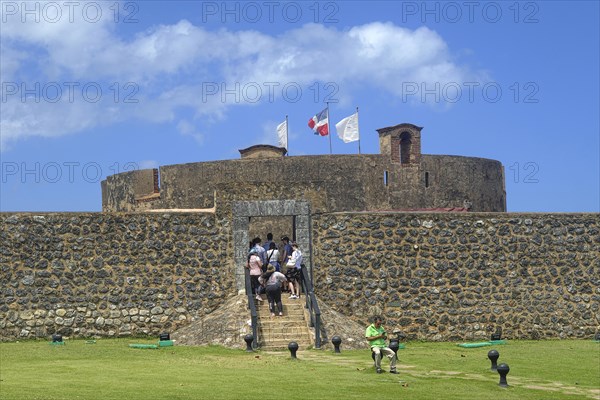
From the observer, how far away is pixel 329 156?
1176 inches

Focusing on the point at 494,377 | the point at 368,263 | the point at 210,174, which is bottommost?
the point at 494,377

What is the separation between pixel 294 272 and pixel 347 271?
1.06m

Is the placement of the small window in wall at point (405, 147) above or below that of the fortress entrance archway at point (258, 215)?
above

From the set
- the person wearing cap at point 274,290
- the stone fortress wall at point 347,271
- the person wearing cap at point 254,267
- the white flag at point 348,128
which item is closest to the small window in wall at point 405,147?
the white flag at point 348,128

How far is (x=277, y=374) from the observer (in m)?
13.5

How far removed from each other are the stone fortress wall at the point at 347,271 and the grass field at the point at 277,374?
3.04ft

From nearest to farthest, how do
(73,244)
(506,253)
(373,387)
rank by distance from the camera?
(373,387) → (73,244) → (506,253)

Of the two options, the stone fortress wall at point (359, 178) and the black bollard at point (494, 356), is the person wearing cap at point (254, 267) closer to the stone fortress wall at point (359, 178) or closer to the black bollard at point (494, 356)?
the black bollard at point (494, 356)

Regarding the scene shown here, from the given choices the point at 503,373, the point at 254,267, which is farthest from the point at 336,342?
the point at 503,373

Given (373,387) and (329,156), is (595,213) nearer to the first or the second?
(373,387)

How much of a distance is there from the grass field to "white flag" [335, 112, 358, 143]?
48.3 ft

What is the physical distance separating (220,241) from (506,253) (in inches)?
216

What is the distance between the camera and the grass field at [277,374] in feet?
39.0

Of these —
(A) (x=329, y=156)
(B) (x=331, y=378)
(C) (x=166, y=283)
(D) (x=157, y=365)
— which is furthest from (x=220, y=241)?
(A) (x=329, y=156)
